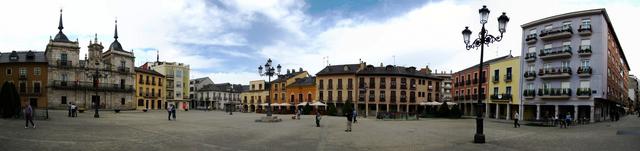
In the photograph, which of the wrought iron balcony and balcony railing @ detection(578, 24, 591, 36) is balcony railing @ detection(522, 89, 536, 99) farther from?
balcony railing @ detection(578, 24, 591, 36)

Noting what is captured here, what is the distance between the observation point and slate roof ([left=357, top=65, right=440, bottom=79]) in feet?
216

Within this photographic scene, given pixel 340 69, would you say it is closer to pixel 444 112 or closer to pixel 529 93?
pixel 444 112

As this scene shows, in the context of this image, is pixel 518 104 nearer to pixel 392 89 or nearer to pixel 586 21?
pixel 586 21

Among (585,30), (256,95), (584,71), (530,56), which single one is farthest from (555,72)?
(256,95)

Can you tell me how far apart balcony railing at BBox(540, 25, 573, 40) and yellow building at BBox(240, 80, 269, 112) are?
56.5m

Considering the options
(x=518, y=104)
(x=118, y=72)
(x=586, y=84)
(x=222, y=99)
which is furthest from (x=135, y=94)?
(x=586, y=84)

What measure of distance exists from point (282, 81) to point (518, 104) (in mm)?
43403

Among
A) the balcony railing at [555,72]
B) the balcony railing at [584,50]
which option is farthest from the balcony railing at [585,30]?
the balcony railing at [555,72]

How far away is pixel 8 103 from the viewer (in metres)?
24.8

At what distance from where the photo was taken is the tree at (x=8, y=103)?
24.7 m

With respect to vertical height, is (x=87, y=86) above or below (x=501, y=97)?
above

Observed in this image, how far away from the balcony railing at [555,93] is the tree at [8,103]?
146 ft

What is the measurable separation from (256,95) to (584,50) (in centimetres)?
6448

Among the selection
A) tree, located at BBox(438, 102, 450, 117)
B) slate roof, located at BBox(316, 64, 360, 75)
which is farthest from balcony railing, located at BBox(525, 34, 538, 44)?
slate roof, located at BBox(316, 64, 360, 75)
